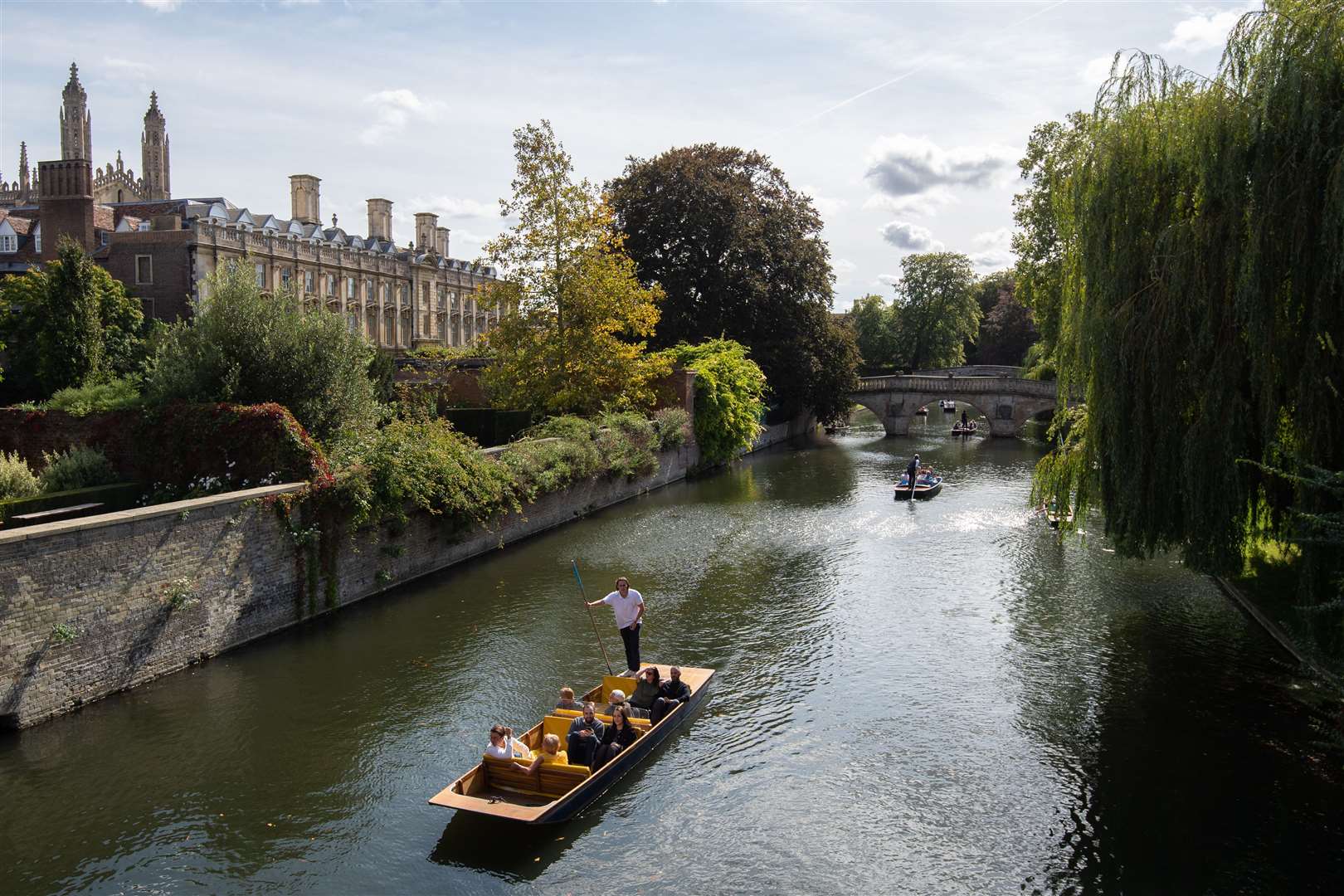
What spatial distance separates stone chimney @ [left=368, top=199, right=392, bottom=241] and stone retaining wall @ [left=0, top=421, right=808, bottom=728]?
185 feet

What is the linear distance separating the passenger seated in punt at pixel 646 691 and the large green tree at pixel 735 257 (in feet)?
105

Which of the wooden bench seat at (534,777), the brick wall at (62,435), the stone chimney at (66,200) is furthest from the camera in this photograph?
the stone chimney at (66,200)

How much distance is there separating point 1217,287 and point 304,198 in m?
63.5

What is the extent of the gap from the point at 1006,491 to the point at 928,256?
51005 mm

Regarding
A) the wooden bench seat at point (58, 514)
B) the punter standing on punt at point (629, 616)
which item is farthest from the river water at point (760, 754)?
the wooden bench seat at point (58, 514)

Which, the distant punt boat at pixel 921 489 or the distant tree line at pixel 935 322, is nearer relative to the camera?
the distant punt boat at pixel 921 489

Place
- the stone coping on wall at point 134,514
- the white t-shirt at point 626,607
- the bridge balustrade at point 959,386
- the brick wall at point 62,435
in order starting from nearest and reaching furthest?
the stone coping on wall at point 134,514 → the white t-shirt at point 626,607 → the brick wall at point 62,435 → the bridge balustrade at point 959,386

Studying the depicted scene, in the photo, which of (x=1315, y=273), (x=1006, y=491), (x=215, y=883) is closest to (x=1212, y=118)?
(x=1315, y=273)

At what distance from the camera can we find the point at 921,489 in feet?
103

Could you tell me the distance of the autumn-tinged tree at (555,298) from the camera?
32.0 m

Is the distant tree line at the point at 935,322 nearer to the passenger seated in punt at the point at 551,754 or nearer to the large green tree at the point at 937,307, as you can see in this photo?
the large green tree at the point at 937,307

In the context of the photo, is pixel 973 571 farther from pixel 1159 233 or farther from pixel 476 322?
A: pixel 476 322

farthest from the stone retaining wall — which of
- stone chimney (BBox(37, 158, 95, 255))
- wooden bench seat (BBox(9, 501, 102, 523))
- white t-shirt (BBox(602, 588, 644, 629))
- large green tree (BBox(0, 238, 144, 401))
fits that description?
stone chimney (BBox(37, 158, 95, 255))

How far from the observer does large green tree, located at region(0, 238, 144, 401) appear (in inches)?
1481
